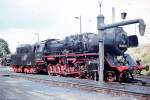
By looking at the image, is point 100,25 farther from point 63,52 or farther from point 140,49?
point 140,49

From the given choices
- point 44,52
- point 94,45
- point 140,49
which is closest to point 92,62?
point 94,45

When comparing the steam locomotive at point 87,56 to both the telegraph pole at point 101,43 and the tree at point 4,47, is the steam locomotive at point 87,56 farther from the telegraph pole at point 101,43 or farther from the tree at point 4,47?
the tree at point 4,47

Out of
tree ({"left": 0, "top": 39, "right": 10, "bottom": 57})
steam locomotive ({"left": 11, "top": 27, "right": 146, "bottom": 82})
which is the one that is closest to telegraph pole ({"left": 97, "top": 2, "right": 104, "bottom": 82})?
steam locomotive ({"left": 11, "top": 27, "right": 146, "bottom": 82})

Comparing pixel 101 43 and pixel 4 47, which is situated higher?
pixel 4 47

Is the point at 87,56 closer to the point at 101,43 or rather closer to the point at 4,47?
the point at 101,43

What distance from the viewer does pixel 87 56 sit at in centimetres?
2439

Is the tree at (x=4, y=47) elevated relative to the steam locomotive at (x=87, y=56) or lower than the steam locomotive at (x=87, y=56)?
elevated

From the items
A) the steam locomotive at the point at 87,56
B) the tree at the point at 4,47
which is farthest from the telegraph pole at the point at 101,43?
the tree at the point at 4,47

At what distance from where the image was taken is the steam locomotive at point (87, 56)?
22.9m

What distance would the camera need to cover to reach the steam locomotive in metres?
22.9

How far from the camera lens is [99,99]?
1502 centimetres

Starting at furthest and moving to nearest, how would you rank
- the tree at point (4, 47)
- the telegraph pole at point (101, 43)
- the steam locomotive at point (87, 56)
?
the tree at point (4, 47) → the steam locomotive at point (87, 56) → the telegraph pole at point (101, 43)

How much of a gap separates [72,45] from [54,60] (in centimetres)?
326

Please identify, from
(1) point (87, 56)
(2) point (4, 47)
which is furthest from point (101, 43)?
(2) point (4, 47)
